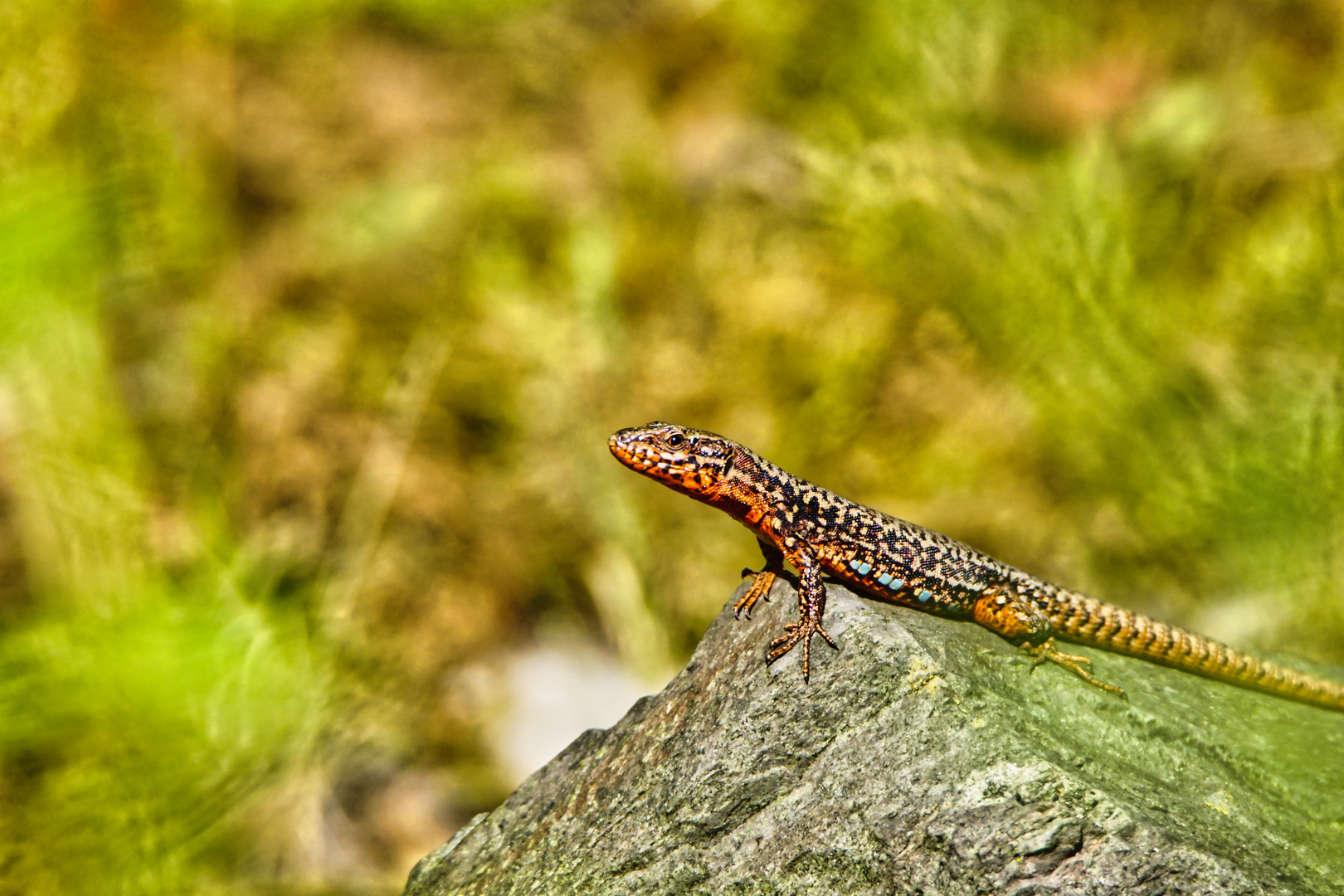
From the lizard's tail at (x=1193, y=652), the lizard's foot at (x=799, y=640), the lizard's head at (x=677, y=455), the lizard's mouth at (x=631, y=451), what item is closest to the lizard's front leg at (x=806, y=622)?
the lizard's foot at (x=799, y=640)

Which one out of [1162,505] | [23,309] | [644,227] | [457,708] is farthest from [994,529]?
[23,309]

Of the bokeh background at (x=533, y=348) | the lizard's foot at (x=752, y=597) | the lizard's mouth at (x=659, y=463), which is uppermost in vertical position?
the bokeh background at (x=533, y=348)

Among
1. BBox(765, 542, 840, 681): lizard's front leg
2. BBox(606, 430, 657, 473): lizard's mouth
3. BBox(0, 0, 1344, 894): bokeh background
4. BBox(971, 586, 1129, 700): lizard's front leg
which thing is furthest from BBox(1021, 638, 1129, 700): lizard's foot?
BBox(606, 430, 657, 473): lizard's mouth

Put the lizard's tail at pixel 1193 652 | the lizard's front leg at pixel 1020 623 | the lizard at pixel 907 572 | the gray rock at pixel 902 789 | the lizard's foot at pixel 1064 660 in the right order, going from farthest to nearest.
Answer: the lizard's tail at pixel 1193 652 < the lizard at pixel 907 572 < the lizard's front leg at pixel 1020 623 < the lizard's foot at pixel 1064 660 < the gray rock at pixel 902 789

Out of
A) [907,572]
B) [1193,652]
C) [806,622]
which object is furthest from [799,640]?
[1193,652]

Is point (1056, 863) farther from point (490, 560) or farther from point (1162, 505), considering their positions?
point (490, 560)

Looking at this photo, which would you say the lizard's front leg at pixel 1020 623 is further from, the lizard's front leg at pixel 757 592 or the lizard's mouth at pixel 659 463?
the lizard's mouth at pixel 659 463

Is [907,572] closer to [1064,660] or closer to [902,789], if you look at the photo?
[1064,660]
